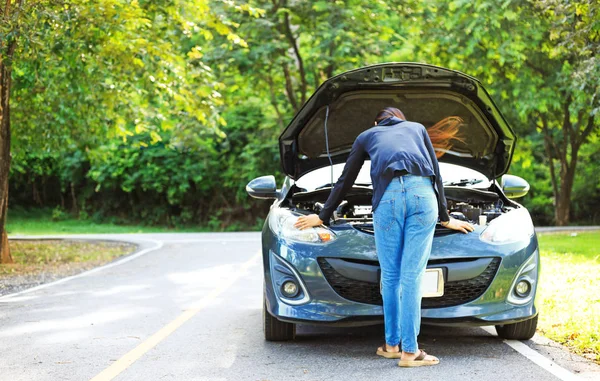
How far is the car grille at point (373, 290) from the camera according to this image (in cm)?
552

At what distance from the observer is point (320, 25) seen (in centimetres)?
2309

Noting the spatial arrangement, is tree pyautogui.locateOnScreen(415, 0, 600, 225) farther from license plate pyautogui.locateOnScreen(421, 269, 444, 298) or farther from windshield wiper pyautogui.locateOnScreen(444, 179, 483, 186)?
license plate pyautogui.locateOnScreen(421, 269, 444, 298)

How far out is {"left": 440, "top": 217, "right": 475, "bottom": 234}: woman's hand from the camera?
5.57 meters

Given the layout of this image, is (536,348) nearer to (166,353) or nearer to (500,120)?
(500,120)

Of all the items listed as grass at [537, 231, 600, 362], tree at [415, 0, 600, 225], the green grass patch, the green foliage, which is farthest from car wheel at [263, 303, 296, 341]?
tree at [415, 0, 600, 225]

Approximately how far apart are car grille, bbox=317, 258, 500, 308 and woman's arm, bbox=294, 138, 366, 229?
28 centimetres

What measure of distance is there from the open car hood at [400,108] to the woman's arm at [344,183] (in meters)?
0.92

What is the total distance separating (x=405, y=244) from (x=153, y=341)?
2.20 meters

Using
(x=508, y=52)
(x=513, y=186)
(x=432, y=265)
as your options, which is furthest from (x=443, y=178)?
(x=508, y=52)

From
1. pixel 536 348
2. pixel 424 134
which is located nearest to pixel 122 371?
pixel 424 134

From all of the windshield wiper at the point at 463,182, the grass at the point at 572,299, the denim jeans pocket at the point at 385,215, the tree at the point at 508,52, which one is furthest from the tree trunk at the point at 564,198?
the denim jeans pocket at the point at 385,215

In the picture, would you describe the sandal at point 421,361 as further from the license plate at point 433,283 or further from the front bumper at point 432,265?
the license plate at point 433,283

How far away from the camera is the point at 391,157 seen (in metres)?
5.27

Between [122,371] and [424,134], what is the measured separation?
246 centimetres
